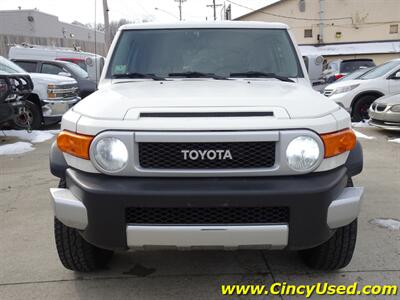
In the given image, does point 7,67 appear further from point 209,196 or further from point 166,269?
point 209,196

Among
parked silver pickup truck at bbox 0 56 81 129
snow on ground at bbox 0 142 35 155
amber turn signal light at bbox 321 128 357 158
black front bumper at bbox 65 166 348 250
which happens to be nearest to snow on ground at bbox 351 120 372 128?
parked silver pickup truck at bbox 0 56 81 129

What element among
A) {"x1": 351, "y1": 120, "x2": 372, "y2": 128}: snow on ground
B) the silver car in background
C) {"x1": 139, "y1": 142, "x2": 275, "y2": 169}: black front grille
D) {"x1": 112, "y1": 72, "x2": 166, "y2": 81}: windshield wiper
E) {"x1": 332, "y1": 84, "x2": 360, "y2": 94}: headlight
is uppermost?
{"x1": 112, "y1": 72, "x2": 166, "y2": 81}: windshield wiper

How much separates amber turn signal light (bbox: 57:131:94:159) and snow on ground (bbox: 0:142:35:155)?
5.37 meters

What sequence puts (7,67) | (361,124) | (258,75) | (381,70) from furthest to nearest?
(381,70) → (361,124) → (7,67) → (258,75)

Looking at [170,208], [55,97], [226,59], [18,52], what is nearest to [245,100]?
[170,208]

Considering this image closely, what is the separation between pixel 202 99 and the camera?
2686mm

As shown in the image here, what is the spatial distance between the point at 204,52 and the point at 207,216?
176 centimetres

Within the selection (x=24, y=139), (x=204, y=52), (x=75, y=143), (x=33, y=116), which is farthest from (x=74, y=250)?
(x=33, y=116)

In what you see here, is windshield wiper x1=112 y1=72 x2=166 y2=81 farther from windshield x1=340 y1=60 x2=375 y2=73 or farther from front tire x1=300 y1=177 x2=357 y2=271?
windshield x1=340 y1=60 x2=375 y2=73

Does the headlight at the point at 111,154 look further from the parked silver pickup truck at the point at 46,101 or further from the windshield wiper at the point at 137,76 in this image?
the parked silver pickup truck at the point at 46,101

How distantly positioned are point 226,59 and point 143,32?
0.79 metres

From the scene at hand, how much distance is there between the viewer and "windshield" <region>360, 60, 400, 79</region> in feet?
34.3

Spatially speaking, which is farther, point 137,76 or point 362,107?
point 362,107

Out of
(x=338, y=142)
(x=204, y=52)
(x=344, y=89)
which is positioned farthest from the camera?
(x=344, y=89)
